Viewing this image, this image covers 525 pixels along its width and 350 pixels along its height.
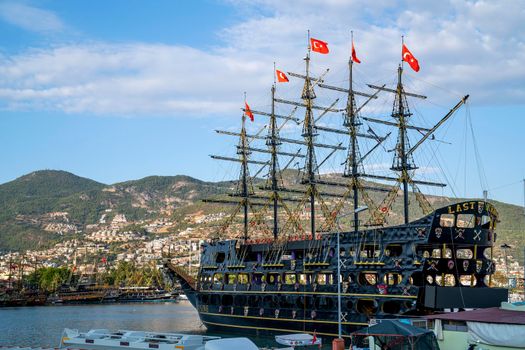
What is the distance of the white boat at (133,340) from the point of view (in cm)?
2567

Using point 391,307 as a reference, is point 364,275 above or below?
above

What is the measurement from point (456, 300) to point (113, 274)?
144685 mm

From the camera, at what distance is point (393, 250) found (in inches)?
1442

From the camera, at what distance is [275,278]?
44.3 meters

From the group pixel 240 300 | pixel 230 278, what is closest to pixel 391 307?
pixel 240 300

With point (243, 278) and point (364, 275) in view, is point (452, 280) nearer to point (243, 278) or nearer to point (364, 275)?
point (243, 278)

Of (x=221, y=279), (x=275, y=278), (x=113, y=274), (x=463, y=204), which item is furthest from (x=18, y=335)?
(x=113, y=274)

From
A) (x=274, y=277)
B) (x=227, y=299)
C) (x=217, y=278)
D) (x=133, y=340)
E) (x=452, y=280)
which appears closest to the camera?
(x=133, y=340)

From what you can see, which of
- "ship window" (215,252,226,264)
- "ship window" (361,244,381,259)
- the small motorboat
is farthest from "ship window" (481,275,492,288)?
"ship window" (215,252,226,264)

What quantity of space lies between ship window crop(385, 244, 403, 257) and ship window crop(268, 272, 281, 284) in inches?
326

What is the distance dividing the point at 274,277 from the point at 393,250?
11158mm

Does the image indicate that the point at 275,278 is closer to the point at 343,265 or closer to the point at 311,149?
the point at 343,265

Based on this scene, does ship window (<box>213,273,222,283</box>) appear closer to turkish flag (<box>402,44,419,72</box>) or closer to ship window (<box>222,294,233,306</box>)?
ship window (<box>222,294,233,306</box>)

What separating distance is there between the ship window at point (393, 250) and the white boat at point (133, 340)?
478 inches
